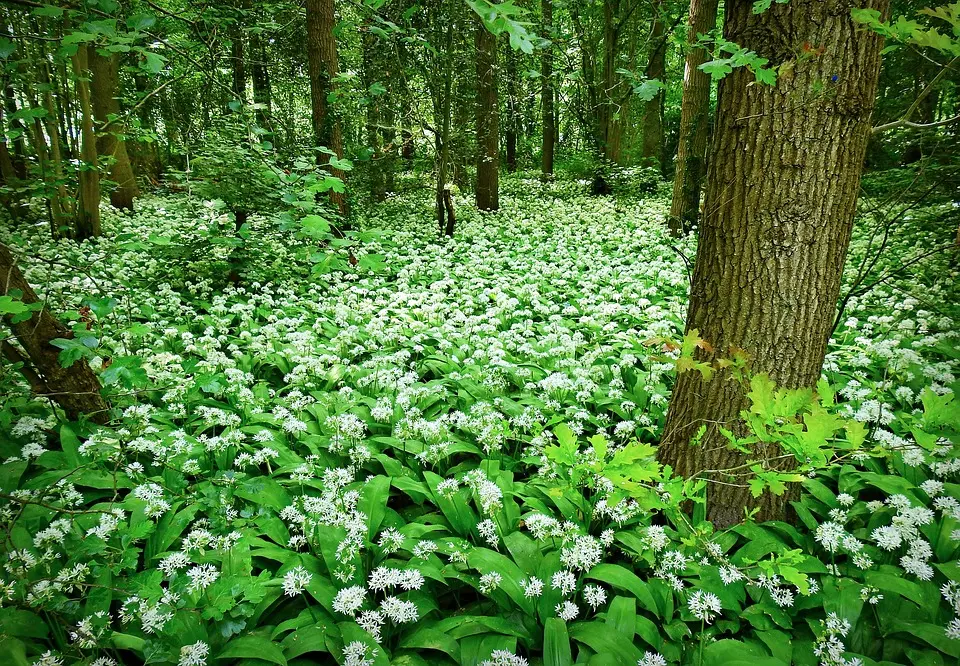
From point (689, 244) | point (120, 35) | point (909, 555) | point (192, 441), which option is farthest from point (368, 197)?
point (909, 555)

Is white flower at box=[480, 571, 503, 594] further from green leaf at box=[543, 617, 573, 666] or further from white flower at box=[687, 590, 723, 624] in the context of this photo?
white flower at box=[687, 590, 723, 624]

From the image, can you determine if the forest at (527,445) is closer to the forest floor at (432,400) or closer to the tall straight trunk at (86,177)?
the forest floor at (432,400)

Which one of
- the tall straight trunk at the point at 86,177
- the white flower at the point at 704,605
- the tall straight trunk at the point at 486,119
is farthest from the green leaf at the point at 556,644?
the tall straight trunk at the point at 486,119

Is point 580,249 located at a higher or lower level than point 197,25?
lower

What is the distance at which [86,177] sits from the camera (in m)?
7.59

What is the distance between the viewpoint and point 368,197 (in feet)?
35.7

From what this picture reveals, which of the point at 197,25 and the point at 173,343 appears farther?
the point at 173,343

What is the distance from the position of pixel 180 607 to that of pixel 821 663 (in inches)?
100

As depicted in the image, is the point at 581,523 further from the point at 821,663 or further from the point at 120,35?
the point at 120,35

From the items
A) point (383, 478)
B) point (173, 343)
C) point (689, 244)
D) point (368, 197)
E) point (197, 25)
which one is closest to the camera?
point (197, 25)

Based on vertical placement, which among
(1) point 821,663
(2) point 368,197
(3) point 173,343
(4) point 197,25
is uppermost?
(4) point 197,25

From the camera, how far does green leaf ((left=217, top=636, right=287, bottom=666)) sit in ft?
6.43

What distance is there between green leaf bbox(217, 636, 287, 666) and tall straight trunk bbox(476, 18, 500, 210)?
9124 millimetres

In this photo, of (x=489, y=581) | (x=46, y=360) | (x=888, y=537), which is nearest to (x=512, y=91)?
(x=46, y=360)
